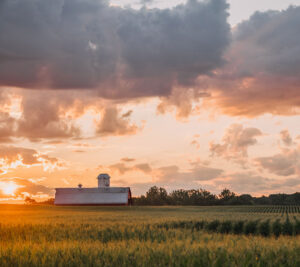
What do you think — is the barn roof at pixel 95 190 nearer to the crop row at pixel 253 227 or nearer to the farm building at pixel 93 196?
the farm building at pixel 93 196

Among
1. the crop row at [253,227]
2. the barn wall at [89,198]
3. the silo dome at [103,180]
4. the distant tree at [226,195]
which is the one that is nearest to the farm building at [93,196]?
the barn wall at [89,198]

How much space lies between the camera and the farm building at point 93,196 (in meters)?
109

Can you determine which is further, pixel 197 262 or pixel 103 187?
pixel 103 187

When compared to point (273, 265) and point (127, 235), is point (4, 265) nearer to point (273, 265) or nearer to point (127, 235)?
point (273, 265)

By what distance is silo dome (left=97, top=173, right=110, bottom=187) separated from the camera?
388 feet

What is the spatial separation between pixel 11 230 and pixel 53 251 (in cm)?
1301

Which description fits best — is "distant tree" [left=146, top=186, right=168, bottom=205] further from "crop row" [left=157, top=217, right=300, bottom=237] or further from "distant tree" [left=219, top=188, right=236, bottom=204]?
"crop row" [left=157, top=217, right=300, bottom=237]

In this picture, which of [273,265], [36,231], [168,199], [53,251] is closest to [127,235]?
[36,231]

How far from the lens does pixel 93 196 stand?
11056 cm

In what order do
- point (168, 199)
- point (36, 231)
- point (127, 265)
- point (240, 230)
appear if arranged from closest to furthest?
1. point (127, 265)
2. point (36, 231)
3. point (240, 230)
4. point (168, 199)

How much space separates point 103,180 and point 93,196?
359 inches

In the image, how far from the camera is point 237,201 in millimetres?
140500

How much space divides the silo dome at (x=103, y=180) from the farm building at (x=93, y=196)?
2.90m

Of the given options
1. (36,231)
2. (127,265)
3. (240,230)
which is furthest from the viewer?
(240,230)
